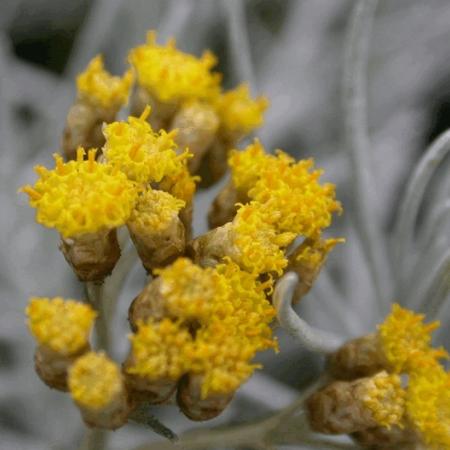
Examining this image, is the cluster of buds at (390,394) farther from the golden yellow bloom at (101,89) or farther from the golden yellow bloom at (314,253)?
the golden yellow bloom at (101,89)

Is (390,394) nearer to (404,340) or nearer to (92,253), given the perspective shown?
(404,340)

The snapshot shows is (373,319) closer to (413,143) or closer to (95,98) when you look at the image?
(413,143)

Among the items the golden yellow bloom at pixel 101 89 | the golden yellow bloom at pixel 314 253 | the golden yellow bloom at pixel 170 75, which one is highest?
the golden yellow bloom at pixel 170 75

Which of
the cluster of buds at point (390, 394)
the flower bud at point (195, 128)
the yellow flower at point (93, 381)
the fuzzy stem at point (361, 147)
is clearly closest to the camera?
the yellow flower at point (93, 381)

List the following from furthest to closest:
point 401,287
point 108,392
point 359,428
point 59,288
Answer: point 59,288
point 401,287
point 359,428
point 108,392

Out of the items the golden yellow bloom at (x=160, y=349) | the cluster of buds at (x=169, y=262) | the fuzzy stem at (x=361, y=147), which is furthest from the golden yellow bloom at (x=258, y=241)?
the fuzzy stem at (x=361, y=147)

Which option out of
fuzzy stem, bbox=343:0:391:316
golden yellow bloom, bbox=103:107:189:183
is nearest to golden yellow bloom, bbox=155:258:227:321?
golden yellow bloom, bbox=103:107:189:183

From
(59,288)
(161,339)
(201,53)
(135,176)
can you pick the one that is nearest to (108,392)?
(161,339)
